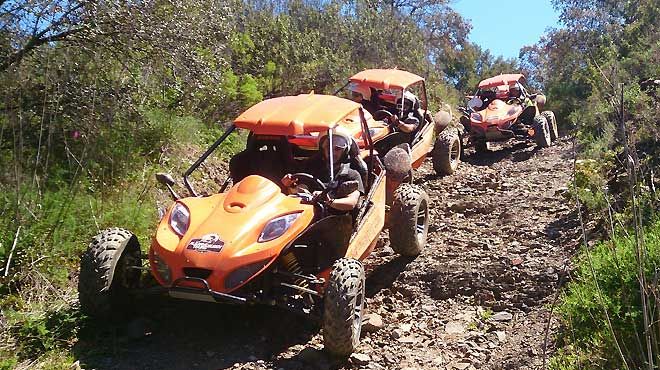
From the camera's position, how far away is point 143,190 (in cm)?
752

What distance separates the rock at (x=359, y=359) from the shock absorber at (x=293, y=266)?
665 mm

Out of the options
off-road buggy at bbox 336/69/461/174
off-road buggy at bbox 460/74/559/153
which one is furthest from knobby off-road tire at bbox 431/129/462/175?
off-road buggy at bbox 460/74/559/153

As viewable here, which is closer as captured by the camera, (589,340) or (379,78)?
(589,340)

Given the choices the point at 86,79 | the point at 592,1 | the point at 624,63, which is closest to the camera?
the point at 86,79

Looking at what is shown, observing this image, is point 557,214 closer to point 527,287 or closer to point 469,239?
point 469,239

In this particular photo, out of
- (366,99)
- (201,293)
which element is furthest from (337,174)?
(366,99)

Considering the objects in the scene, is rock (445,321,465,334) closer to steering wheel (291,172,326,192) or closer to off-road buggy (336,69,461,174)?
steering wheel (291,172,326,192)

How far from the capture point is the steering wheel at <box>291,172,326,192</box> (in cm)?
582

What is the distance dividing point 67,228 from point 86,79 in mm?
1766

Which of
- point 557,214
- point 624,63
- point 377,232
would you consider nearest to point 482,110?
point 624,63

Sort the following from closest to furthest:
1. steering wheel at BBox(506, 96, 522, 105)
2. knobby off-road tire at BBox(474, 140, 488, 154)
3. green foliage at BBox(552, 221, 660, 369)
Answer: green foliage at BBox(552, 221, 660, 369)
knobby off-road tire at BBox(474, 140, 488, 154)
steering wheel at BBox(506, 96, 522, 105)

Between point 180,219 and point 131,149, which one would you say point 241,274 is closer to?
point 180,219

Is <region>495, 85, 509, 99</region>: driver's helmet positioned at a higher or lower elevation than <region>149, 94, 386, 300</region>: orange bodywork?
higher

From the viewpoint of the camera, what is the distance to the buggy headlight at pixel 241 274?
14.9 ft
